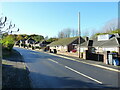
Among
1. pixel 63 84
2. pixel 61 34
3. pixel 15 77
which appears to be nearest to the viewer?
pixel 63 84

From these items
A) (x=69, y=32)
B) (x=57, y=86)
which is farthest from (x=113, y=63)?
(x=69, y=32)

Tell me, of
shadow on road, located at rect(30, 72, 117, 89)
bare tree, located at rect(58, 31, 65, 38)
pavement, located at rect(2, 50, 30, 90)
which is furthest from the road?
bare tree, located at rect(58, 31, 65, 38)

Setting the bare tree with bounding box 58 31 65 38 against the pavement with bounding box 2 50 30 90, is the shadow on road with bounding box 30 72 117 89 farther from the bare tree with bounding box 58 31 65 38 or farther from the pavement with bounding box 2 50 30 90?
the bare tree with bounding box 58 31 65 38

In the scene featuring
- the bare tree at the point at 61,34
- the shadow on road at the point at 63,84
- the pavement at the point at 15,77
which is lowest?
the shadow on road at the point at 63,84

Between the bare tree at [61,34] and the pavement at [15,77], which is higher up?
the bare tree at [61,34]

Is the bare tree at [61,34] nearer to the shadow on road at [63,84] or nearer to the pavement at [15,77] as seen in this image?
the pavement at [15,77]

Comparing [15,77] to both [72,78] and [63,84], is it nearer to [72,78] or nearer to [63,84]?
[63,84]

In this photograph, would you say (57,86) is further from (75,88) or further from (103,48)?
(103,48)

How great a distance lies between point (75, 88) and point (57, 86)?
3.59 feet

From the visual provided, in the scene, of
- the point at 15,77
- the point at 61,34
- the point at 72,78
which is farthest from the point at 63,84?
the point at 61,34

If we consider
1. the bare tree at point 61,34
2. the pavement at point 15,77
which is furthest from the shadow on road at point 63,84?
the bare tree at point 61,34

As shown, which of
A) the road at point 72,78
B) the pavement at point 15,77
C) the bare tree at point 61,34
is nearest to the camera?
the pavement at point 15,77

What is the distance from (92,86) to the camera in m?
8.16

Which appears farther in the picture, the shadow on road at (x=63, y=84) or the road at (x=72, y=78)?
the road at (x=72, y=78)
